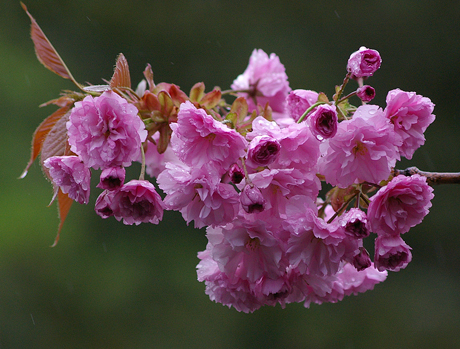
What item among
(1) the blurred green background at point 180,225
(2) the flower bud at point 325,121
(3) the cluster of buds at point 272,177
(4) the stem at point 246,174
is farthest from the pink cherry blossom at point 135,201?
(1) the blurred green background at point 180,225

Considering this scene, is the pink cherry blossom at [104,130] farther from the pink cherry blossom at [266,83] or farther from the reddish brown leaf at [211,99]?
the pink cherry blossom at [266,83]

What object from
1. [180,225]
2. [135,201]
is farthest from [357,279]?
[180,225]

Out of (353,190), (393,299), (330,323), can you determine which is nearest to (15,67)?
(330,323)

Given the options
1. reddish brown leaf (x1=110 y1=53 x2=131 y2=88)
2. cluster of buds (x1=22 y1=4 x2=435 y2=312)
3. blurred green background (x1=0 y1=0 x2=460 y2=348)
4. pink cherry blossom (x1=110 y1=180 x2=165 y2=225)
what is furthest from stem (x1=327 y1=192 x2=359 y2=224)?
blurred green background (x1=0 y1=0 x2=460 y2=348)

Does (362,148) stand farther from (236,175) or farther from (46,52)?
(46,52)

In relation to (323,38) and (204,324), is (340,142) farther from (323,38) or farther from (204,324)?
(323,38)
